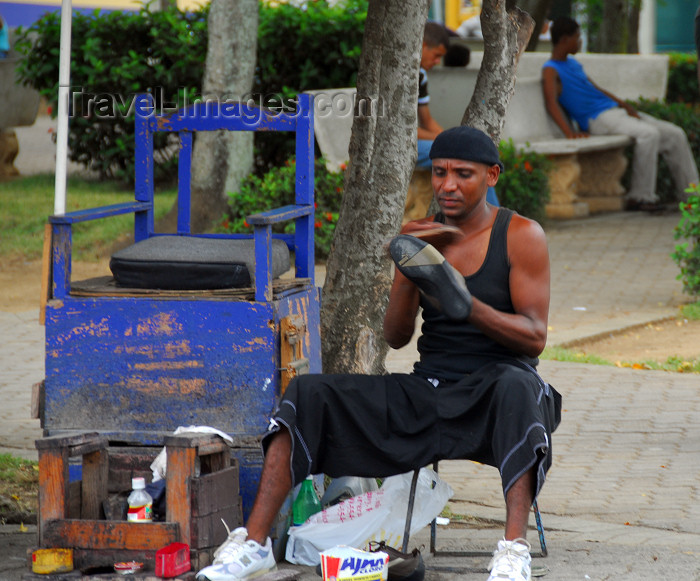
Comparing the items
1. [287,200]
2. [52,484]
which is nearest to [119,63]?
[287,200]

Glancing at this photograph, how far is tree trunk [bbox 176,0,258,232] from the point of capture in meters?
9.79

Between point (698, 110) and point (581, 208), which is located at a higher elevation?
point (698, 110)

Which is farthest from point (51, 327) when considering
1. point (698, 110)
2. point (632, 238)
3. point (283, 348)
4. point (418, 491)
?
point (698, 110)

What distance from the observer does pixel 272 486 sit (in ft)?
11.2

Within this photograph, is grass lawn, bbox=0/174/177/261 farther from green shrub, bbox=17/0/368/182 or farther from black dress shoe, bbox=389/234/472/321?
black dress shoe, bbox=389/234/472/321

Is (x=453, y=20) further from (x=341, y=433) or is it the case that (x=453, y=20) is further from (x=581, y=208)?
(x=341, y=433)

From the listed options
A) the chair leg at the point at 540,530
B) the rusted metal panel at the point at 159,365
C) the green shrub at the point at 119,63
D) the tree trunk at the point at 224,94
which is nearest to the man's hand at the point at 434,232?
the rusted metal panel at the point at 159,365

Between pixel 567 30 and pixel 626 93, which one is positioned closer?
pixel 567 30

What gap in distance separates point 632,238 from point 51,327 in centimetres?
845

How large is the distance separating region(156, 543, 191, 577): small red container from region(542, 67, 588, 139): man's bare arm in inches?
385

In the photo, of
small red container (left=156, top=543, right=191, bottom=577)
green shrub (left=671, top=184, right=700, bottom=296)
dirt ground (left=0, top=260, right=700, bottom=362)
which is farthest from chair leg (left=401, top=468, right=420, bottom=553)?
green shrub (left=671, top=184, right=700, bottom=296)

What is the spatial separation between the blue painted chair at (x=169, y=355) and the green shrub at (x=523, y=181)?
7073mm

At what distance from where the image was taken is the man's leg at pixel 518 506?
3.22 metres

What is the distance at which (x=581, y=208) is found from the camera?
40.8 ft
